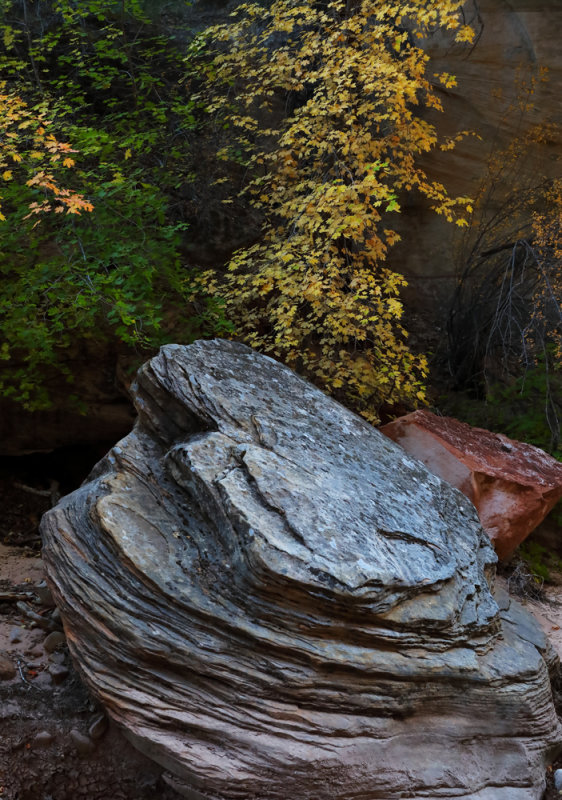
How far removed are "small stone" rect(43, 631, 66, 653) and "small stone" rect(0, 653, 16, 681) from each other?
227 mm

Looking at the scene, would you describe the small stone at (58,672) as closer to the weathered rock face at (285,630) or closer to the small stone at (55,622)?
the small stone at (55,622)

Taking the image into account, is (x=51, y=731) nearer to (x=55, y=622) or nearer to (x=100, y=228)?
(x=55, y=622)

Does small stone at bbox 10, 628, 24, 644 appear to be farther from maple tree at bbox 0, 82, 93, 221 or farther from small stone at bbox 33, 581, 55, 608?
maple tree at bbox 0, 82, 93, 221

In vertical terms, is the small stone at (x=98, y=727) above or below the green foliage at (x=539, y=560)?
above

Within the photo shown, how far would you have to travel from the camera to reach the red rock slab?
5.06m

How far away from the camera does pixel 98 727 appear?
360 cm

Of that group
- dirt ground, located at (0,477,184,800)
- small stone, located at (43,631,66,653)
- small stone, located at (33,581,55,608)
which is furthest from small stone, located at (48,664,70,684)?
small stone, located at (33,581,55,608)

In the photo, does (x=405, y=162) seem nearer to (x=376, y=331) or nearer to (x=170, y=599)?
(x=376, y=331)

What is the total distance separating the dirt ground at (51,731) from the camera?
3.47 metres

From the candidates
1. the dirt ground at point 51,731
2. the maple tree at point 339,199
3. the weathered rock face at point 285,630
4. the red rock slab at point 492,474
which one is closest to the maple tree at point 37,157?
the maple tree at point 339,199

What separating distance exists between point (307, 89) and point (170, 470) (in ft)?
16.2

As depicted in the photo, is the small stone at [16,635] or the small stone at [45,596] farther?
the small stone at [45,596]

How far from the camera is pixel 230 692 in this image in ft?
10.4

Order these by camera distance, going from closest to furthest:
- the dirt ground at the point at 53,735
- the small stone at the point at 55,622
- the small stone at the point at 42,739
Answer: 1. the dirt ground at the point at 53,735
2. the small stone at the point at 42,739
3. the small stone at the point at 55,622
